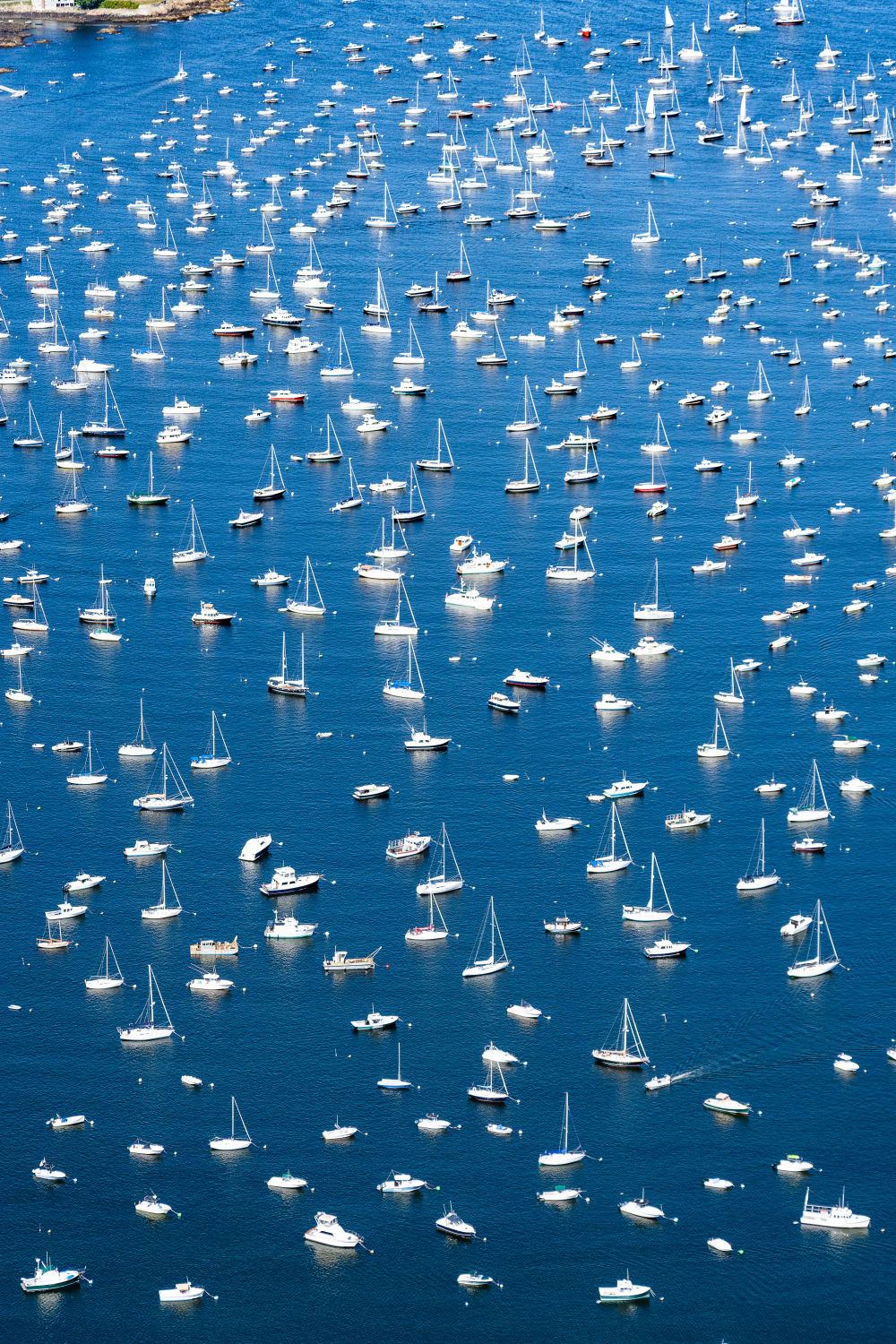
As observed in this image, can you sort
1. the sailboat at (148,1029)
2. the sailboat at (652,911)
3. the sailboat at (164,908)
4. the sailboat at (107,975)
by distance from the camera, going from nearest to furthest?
1. the sailboat at (148,1029)
2. the sailboat at (107,975)
3. the sailboat at (652,911)
4. the sailboat at (164,908)

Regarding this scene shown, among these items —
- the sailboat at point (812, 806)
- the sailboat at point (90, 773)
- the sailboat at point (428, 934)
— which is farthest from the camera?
the sailboat at point (90, 773)

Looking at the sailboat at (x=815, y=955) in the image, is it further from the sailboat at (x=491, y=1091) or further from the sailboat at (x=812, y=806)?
the sailboat at (x=491, y=1091)

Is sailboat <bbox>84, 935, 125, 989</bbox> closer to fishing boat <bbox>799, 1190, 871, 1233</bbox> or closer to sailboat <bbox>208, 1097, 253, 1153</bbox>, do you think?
sailboat <bbox>208, 1097, 253, 1153</bbox>

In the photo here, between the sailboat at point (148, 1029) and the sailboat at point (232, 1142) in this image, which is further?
the sailboat at point (148, 1029)

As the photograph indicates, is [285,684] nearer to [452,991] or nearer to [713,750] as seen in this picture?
[713,750]

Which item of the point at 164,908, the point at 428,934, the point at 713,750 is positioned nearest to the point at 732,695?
the point at 713,750

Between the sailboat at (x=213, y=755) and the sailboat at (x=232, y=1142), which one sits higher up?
the sailboat at (x=213, y=755)

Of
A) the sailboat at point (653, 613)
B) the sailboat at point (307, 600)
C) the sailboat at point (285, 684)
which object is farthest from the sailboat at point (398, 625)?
the sailboat at point (653, 613)
